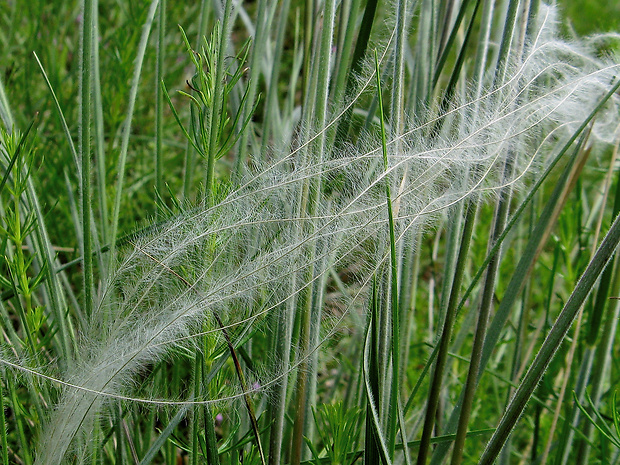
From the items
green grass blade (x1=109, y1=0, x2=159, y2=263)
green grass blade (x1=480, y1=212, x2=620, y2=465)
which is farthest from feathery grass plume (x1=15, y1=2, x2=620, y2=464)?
green grass blade (x1=480, y1=212, x2=620, y2=465)

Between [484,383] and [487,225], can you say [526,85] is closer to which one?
[487,225]

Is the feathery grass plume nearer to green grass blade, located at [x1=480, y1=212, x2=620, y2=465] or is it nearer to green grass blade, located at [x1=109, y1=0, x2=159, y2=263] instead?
green grass blade, located at [x1=109, y1=0, x2=159, y2=263]

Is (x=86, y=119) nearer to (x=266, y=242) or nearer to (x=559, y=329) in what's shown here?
(x=266, y=242)

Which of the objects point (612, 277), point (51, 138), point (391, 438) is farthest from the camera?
point (51, 138)

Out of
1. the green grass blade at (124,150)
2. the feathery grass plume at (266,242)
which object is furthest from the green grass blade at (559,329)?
the green grass blade at (124,150)

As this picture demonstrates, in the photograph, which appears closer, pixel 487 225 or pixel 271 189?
pixel 271 189

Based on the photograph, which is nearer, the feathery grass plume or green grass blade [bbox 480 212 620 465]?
green grass blade [bbox 480 212 620 465]

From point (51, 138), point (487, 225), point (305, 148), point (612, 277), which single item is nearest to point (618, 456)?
point (612, 277)

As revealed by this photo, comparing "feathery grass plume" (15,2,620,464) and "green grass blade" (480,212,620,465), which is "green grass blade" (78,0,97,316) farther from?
"green grass blade" (480,212,620,465)
